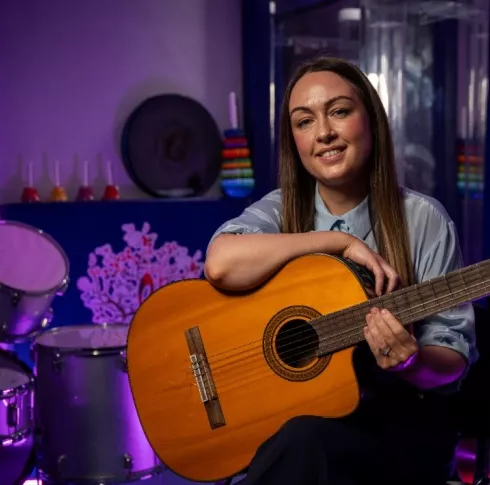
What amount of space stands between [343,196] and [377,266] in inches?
13.3

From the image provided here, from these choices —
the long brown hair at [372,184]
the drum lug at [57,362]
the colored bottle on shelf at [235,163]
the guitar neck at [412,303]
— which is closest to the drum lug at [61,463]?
the drum lug at [57,362]

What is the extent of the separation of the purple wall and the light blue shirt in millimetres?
2389

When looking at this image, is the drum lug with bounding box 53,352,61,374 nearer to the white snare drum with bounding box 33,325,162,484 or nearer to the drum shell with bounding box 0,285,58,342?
the white snare drum with bounding box 33,325,162,484

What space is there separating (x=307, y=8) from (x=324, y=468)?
10.4 ft

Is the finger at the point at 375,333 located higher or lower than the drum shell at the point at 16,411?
higher

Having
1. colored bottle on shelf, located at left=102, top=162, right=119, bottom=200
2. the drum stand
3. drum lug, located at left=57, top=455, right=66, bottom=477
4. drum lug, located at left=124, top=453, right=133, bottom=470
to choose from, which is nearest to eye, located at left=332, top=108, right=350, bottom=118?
the drum stand

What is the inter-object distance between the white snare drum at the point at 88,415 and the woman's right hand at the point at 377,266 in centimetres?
143

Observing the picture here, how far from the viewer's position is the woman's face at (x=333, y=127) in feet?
6.34

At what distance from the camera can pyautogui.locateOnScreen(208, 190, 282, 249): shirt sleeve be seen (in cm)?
206

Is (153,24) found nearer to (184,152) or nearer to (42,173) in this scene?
(184,152)

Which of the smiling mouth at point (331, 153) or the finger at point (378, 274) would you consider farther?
the smiling mouth at point (331, 153)

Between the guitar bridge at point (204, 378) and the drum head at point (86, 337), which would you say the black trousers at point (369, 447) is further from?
the drum head at point (86, 337)

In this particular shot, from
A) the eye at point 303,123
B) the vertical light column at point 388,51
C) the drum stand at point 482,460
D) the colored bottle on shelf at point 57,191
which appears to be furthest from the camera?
the colored bottle on shelf at point 57,191

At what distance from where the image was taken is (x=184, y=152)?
14.8ft
